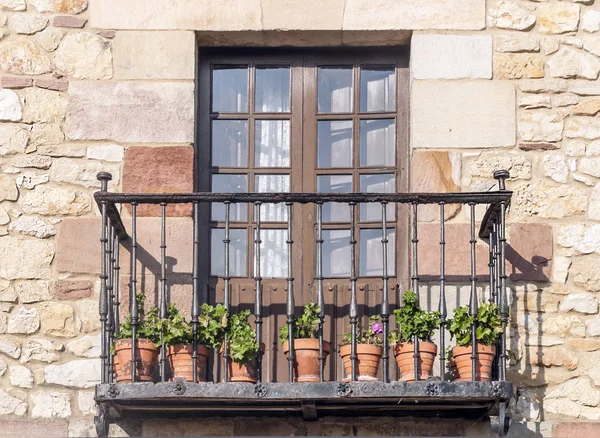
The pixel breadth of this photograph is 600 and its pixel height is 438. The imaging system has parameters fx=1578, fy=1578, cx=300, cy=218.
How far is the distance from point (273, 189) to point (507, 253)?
1.29m

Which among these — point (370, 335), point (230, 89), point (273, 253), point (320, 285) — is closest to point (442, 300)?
point (370, 335)

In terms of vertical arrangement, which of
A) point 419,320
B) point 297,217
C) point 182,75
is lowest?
point 419,320

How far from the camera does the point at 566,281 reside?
799 centimetres

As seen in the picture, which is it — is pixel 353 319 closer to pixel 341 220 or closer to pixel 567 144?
pixel 341 220

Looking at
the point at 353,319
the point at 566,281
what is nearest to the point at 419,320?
the point at 353,319

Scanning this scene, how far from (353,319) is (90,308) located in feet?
4.62

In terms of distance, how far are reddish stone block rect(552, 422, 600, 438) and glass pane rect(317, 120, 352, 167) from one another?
1.79m

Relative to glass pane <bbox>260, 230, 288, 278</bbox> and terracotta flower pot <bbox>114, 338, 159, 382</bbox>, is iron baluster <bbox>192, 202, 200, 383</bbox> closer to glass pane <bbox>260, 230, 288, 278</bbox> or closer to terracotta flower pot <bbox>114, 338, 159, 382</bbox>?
terracotta flower pot <bbox>114, 338, 159, 382</bbox>

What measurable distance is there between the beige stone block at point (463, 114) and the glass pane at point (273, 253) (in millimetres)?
876

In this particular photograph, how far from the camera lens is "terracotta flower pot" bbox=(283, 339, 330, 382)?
754cm

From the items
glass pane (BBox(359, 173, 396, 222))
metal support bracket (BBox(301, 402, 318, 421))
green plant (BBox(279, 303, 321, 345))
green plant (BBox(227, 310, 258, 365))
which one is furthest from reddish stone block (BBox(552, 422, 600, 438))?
green plant (BBox(227, 310, 258, 365))

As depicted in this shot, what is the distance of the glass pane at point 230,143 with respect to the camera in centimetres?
845

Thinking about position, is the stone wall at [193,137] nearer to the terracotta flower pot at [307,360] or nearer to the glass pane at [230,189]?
the glass pane at [230,189]

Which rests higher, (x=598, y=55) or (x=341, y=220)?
(x=598, y=55)
